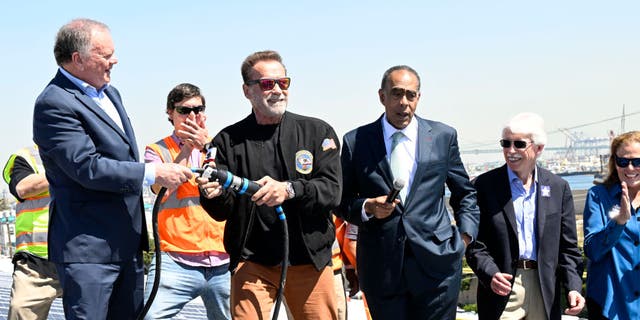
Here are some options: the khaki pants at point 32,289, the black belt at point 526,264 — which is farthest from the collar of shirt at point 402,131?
the khaki pants at point 32,289

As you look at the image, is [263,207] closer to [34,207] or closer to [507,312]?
[507,312]

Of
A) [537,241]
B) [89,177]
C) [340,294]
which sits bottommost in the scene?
[340,294]

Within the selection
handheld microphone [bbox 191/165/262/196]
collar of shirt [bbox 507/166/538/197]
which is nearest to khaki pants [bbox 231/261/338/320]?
handheld microphone [bbox 191/165/262/196]

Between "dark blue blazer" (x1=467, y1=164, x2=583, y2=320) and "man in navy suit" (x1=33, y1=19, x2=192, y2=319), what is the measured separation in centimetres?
202

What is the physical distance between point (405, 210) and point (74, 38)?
2.00m

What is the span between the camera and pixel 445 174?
15.6 ft

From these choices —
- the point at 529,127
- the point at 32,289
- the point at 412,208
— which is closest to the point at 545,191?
the point at 529,127

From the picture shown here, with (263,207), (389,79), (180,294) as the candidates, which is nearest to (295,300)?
(263,207)

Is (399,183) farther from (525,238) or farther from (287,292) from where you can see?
(525,238)

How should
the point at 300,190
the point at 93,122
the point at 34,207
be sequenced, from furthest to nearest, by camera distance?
the point at 34,207 → the point at 300,190 → the point at 93,122

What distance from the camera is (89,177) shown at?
383 cm

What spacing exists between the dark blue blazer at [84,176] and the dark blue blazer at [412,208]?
4.39ft

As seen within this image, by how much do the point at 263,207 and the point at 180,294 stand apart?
108 centimetres

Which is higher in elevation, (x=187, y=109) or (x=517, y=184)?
(x=187, y=109)
